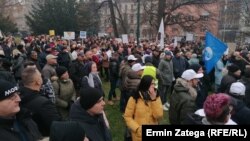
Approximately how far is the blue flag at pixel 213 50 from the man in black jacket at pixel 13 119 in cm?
537

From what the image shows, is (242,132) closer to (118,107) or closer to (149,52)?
(118,107)

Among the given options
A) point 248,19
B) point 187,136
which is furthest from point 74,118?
point 248,19

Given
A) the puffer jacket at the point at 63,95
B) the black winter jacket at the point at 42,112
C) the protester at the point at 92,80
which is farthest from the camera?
the protester at the point at 92,80

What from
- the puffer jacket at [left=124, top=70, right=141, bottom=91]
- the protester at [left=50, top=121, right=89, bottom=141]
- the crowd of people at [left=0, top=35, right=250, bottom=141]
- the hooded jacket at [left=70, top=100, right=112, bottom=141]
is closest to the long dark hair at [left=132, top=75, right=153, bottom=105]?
the crowd of people at [left=0, top=35, right=250, bottom=141]

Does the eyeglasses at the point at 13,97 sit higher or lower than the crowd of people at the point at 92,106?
higher

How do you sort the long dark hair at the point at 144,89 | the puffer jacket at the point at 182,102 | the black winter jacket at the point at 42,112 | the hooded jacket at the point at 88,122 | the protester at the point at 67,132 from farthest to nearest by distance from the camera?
the puffer jacket at the point at 182,102 < the long dark hair at the point at 144,89 < the black winter jacket at the point at 42,112 < the hooded jacket at the point at 88,122 < the protester at the point at 67,132

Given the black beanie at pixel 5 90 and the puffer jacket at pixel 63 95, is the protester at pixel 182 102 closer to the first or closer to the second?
the puffer jacket at pixel 63 95

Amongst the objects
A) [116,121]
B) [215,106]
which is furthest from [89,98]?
[116,121]

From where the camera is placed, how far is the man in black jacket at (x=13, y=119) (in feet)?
11.6

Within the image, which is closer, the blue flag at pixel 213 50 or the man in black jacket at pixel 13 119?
the man in black jacket at pixel 13 119

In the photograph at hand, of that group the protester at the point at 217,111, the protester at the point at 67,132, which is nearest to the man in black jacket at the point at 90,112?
the protester at the point at 67,132

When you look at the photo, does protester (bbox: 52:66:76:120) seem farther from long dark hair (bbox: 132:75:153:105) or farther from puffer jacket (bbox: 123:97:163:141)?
long dark hair (bbox: 132:75:153:105)

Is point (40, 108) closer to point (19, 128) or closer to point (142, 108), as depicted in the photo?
point (19, 128)

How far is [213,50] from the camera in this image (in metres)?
8.49
